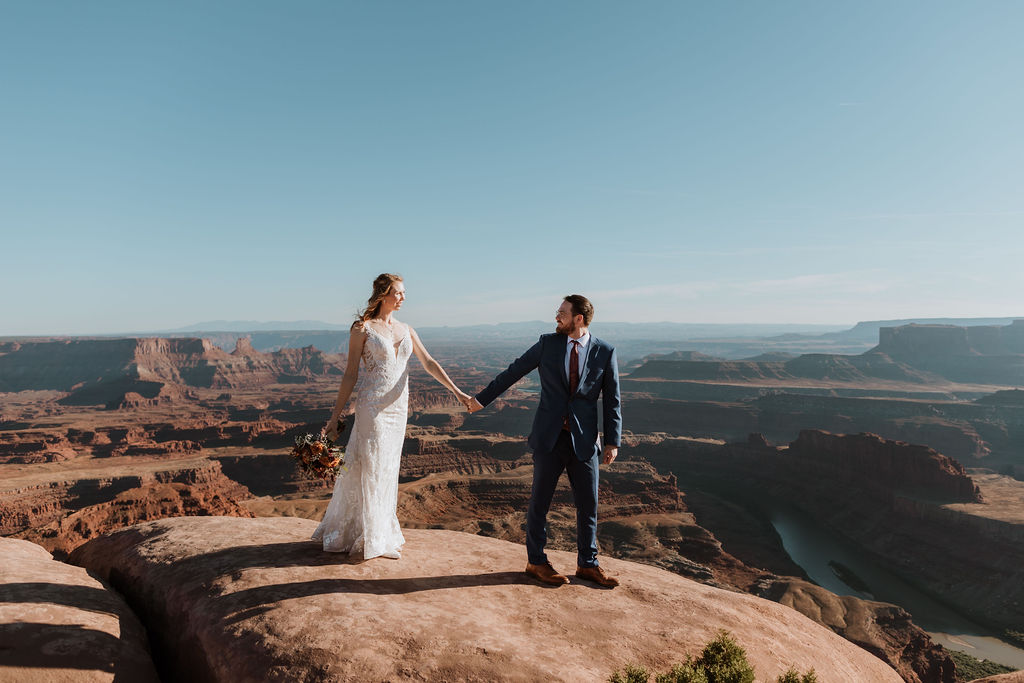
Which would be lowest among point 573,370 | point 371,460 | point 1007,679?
point 1007,679

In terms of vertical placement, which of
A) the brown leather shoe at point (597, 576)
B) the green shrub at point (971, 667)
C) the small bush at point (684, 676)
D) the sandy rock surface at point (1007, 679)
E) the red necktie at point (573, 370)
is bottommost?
the green shrub at point (971, 667)

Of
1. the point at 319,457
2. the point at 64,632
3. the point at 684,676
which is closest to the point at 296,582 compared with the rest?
the point at 319,457

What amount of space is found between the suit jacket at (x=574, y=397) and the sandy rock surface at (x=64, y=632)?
315 cm

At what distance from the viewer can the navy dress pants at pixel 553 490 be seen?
4.37m

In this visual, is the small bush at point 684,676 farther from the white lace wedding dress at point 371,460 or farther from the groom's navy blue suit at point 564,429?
the white lace wedding dress at point 371,460

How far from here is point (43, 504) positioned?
35.5 metres

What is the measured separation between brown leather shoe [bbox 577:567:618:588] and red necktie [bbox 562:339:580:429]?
150cm

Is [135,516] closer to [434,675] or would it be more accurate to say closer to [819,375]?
[434,675]

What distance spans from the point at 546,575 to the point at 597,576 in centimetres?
52

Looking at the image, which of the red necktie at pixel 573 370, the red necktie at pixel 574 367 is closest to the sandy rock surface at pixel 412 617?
the red necktie at pixel 573 370

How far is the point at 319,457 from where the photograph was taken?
14.6 feet

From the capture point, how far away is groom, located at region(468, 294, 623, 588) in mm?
4340

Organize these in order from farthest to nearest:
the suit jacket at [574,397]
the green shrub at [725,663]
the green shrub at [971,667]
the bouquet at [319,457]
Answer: the green shrub at [971,667]
the bouquet at [319,457]
the suit jacket at [574,397]
the green shrub at [725,663]

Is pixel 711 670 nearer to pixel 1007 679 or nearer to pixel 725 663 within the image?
pixel 725 663
